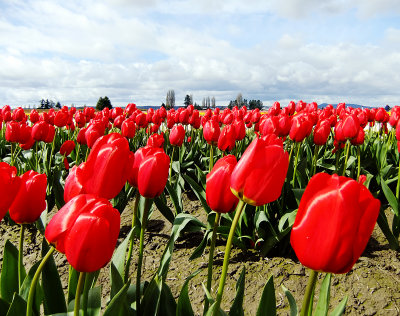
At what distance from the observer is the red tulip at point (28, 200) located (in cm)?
150

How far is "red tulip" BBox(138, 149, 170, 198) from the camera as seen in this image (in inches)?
65.6

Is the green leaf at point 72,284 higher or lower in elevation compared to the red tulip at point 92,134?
lower

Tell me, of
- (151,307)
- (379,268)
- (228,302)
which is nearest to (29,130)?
(228,302)

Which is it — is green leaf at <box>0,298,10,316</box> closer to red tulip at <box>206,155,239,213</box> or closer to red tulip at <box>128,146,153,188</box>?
red tulip at <box>128,146,153,188</box>

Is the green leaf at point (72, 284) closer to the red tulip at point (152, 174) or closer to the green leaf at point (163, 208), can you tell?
the red tulip at point (152, 174)

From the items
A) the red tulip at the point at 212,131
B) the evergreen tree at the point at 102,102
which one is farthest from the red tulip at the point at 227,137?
the evergreen tree at the point at 102,102

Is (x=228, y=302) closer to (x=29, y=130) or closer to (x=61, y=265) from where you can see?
(x=61, y=265)

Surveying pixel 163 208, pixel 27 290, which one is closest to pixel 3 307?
pixel 27 290

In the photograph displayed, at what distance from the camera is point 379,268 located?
3.03 metres

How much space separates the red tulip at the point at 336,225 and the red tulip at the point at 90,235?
57 cm

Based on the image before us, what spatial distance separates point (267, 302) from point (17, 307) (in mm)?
988

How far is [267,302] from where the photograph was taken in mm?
1517

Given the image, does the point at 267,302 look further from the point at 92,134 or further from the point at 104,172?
the point at 92,134

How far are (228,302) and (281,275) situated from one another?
56cm
